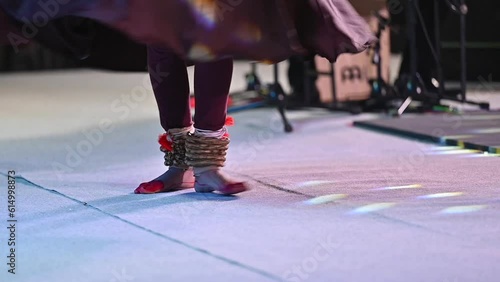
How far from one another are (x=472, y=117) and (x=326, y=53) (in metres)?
1.75

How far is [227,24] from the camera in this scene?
1.90 meters

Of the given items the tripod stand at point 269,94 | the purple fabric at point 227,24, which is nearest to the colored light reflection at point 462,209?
the purple fabric at point 227,24

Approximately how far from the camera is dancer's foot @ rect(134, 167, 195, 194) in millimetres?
2225

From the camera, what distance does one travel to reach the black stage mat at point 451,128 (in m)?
2.96

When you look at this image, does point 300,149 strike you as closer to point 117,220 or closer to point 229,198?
point 229,198

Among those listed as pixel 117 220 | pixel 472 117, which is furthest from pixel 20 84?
pixel 117 220

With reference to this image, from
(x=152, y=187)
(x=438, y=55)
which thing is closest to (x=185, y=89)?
(x=152, y=187)

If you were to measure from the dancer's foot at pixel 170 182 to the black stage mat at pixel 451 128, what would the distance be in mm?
1042

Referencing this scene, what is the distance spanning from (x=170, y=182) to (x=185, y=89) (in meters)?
0.23

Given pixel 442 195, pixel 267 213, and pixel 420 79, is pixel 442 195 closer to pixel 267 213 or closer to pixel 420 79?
pixel 267 213

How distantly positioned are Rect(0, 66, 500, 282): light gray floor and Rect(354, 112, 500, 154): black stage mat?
0.07 meters

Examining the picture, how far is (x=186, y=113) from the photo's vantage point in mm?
2188

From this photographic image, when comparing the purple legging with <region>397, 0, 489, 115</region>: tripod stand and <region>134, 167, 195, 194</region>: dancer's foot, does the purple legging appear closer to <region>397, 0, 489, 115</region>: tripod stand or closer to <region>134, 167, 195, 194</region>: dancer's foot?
<region>134, 167, 195, 194</region>: dancer's foot

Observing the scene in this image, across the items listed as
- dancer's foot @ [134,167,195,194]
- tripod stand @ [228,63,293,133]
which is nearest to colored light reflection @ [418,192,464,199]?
dancer's foot @ [134,167,195,194]
